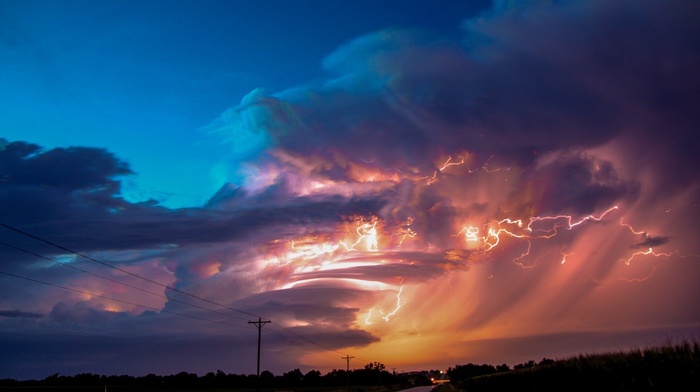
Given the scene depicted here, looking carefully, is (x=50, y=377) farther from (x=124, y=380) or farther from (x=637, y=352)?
(x=637, y=352)

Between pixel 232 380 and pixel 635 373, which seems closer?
pixel 635 373

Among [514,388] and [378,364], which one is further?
[378,364]

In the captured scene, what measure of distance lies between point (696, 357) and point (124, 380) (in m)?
130

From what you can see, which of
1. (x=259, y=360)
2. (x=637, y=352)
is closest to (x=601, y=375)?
(x=637, y=352)

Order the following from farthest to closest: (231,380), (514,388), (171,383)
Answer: (231,380) < (171,383) < (514,388)

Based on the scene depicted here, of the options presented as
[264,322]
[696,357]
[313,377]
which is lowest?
[313,377]

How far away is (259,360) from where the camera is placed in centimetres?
5506

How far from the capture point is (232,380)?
123562mm

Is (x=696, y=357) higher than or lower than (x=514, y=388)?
higher

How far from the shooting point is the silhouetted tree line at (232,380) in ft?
331

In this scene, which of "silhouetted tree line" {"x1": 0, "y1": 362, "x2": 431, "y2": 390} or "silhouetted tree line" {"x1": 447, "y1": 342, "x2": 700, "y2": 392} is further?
"silhouetted tree line" {"x1": 0, "y1": 362, "x2": 431, "y2": 390}

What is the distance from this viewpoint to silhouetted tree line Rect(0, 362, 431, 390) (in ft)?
331

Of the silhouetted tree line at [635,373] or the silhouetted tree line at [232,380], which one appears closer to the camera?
the silhouetted tree line at [635,373]

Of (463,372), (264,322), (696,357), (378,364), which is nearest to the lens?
(696,357)
